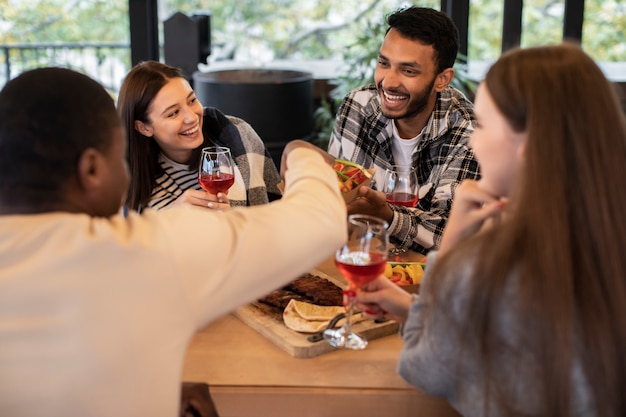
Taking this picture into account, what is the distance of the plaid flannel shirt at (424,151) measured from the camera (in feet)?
7.68

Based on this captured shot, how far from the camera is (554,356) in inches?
47.8

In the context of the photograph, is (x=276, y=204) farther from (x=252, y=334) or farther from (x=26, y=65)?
(x=26, y=65)

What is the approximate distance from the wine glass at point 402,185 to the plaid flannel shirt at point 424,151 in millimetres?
111

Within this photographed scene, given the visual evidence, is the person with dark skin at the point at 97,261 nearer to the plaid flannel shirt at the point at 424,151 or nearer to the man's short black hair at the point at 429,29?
the plaid flannel shirt at the point at 424,151

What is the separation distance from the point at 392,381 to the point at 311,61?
415cm

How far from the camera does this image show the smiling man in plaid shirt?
266 centimetres

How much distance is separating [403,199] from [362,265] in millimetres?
723

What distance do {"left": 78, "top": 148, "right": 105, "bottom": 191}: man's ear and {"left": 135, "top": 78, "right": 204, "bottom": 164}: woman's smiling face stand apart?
1250 millimetres

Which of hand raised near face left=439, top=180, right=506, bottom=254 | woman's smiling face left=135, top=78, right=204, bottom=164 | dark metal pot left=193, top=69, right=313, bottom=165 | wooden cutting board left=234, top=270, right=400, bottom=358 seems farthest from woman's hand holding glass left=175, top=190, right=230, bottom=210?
dark metal pot left=193, top=69, right=313, bottom=165

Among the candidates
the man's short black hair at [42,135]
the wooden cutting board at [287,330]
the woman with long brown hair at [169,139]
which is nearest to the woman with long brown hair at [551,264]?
the wooden cutting board at [287,330]

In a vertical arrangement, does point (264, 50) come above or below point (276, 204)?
above

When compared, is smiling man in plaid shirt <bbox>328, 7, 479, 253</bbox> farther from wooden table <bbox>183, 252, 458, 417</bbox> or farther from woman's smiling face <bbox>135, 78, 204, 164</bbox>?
wooden table <bbox>183, 252, 458, 417</bbox>

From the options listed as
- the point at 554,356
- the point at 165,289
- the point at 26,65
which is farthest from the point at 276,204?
the point at 26,65

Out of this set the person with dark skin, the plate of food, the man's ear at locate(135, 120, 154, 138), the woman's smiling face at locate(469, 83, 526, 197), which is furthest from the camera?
the man's ear at locate(135, 120, 154, 138)
